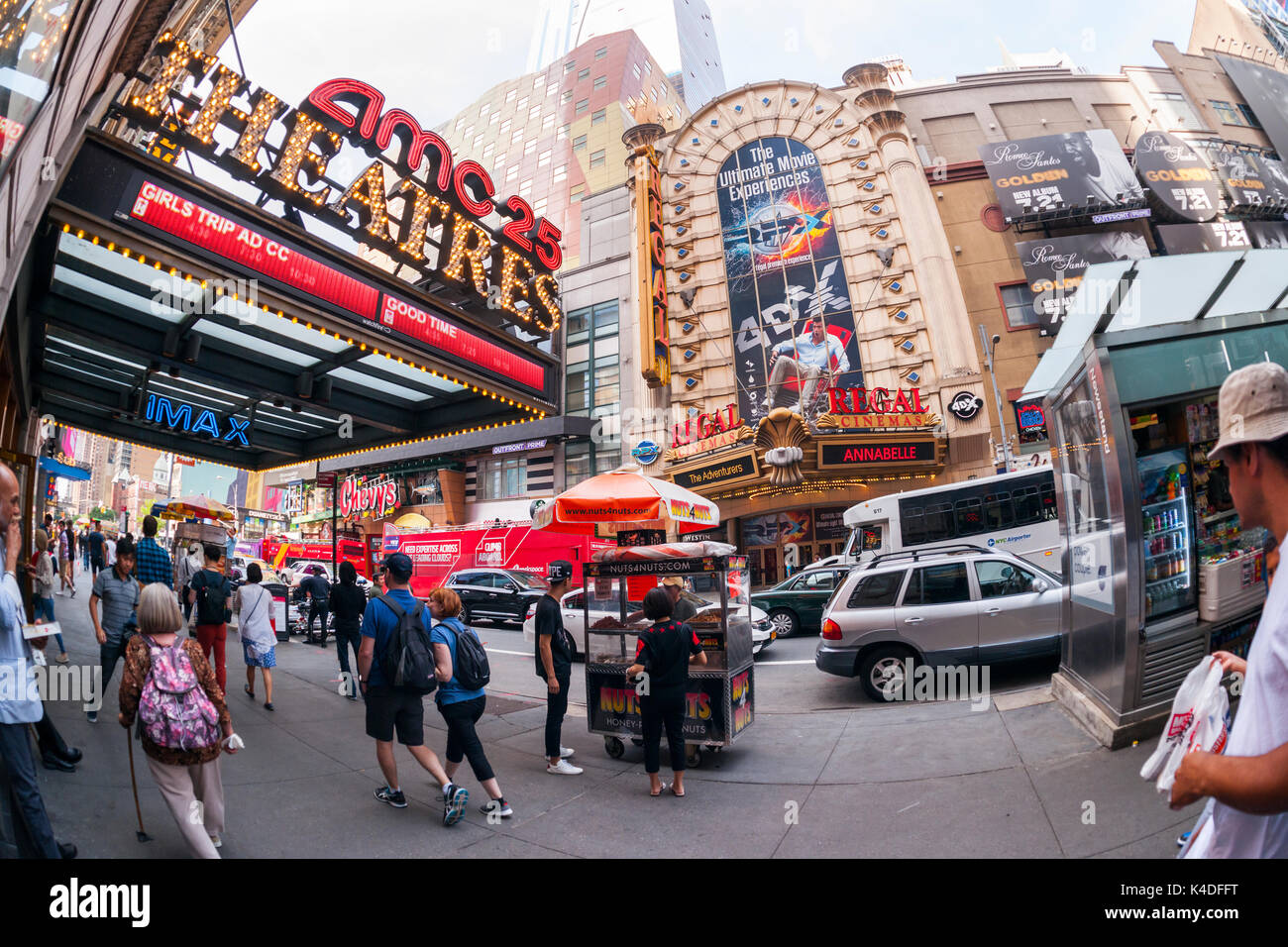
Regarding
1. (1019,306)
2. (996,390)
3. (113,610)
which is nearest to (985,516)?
(996,390)

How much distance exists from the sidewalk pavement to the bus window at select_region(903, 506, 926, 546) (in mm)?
9947

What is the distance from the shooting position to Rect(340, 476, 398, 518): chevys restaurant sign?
3497cm

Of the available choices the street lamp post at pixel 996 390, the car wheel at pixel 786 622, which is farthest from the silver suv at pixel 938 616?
the street lamp post at pixel 996 390

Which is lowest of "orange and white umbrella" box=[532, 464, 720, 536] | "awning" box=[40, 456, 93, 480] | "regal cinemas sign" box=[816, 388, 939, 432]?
"orange and white umbrella" box=[532, 464, 720, 536]

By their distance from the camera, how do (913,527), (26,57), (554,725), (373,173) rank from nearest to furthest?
(26,57)
(554,725)
(373,173)
(913,527)

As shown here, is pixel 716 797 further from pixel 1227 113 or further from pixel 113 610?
pixel 1227 113

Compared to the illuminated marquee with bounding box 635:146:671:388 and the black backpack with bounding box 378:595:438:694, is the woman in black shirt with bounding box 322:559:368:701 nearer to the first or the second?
the black backpack with bounding box 378:595:438:694

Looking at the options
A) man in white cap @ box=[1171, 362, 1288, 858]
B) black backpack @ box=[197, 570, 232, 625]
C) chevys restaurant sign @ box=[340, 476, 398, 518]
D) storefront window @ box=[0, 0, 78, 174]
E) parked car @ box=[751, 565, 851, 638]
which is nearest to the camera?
man in white cap @ box=[1171, 362, 1288, 858]

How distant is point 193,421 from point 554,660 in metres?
9.41

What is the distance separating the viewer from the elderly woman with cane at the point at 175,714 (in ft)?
12.4

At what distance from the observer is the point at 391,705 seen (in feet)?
16.8

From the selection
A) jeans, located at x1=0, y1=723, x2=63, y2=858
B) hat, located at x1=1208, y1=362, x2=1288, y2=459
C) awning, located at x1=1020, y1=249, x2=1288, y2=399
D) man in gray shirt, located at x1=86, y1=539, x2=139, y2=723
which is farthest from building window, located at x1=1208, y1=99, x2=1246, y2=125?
jeans, located at x1=0, y1=723, x2=63, y2=858

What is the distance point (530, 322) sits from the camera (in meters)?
13.0
